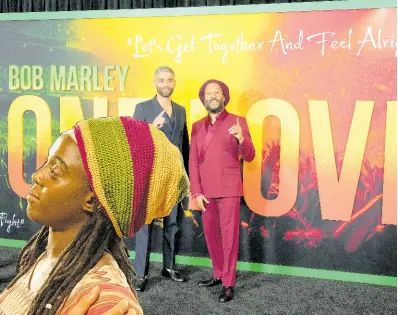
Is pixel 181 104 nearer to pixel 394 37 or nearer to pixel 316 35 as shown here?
pixel 316 35

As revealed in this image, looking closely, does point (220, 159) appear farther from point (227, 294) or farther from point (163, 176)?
point (163, 176)

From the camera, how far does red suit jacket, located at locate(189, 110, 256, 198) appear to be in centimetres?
334

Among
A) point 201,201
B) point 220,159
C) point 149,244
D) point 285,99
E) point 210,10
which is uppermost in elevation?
point 210,10

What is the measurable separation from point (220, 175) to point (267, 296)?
84 cm

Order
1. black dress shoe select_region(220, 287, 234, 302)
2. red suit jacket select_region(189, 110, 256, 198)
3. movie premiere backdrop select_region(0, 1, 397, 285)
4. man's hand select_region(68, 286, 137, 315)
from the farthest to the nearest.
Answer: movie premiere backdrop select_region(0, 1, 397, 285)
red suit jacket select_region(189, 110, 256, 198)
black dress shoe select_region(220, 287, 234, 302)
man's hand select_region(68, 286, 137, 315)

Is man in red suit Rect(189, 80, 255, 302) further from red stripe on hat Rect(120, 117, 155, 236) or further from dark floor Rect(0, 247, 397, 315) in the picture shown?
red stripe on hat Rect(120, 117, 155, 236)

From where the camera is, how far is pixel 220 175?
3.36m

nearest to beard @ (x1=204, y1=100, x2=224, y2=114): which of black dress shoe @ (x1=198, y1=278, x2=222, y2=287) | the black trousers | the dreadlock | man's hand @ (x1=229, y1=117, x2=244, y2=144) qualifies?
man's hand @ (x1=229, y1=117, x2=244, y2=144)

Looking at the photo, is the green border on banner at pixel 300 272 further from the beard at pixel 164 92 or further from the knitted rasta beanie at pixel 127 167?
the knitted rasta beanie at pixel 127 167

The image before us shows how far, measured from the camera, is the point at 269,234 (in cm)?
381

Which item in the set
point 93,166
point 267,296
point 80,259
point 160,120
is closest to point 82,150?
point 93,166

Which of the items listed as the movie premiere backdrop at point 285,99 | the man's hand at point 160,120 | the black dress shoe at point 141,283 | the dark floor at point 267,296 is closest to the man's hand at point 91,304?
the dark floor at point 267,296

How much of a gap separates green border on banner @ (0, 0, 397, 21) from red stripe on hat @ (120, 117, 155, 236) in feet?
10.5

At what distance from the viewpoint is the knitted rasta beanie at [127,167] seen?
722mm
